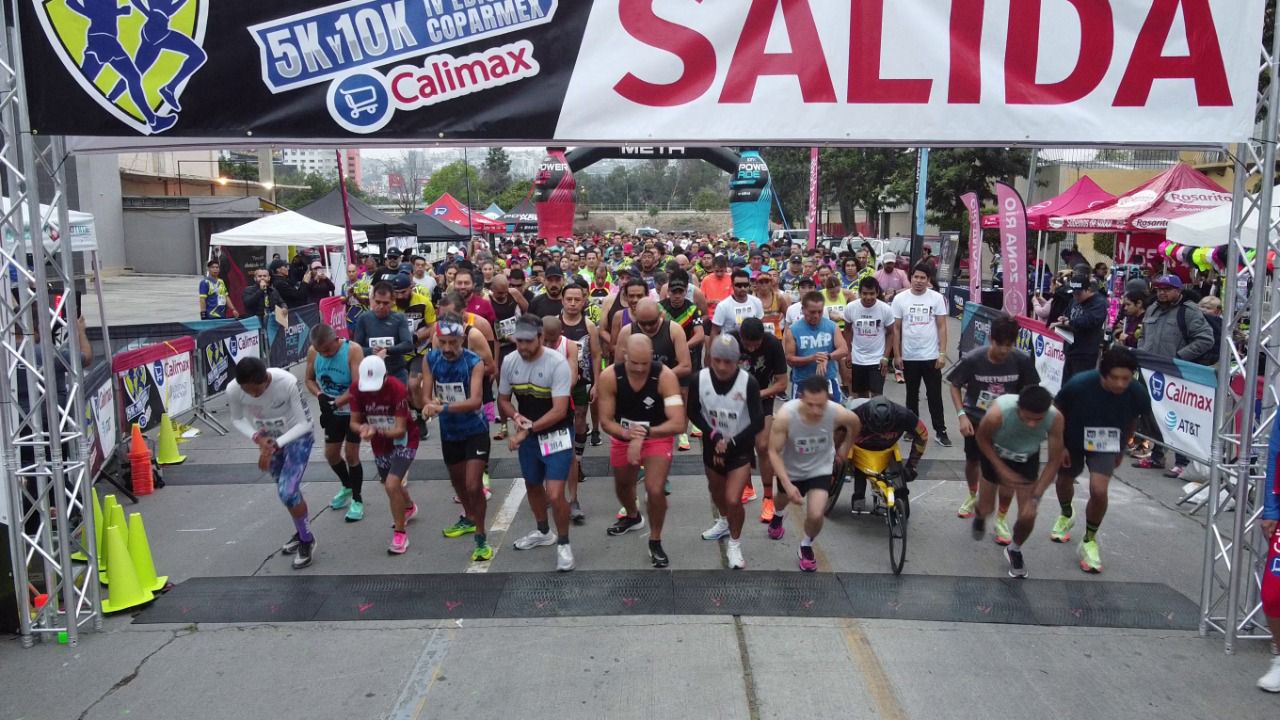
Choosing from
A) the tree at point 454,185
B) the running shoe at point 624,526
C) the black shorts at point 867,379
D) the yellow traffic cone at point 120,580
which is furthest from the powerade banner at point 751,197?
the tree at point 454,185

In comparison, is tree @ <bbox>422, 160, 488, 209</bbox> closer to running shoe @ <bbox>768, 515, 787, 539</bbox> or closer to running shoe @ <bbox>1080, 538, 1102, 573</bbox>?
running shoe @ <bbox>768, 515, 787, 539</bbox>

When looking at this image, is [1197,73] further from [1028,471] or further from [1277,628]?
[1277,628]

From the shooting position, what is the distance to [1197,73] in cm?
538

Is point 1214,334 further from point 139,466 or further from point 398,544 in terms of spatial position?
point 139,466

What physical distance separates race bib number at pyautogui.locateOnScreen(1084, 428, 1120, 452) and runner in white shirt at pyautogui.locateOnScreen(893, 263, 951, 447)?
334 centimetres

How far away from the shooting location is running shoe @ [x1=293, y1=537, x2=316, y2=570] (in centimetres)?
674

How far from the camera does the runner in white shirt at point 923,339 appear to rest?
32.7 ft

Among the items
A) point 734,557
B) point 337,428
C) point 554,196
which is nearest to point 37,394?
point 337,428

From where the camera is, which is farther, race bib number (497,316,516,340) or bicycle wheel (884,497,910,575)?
race bib number (497,316,516,340)

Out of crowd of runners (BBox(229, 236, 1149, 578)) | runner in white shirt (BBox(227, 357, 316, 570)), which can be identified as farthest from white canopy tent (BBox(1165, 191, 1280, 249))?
runner in white shirt (BBox(227, 357, 316, 570))

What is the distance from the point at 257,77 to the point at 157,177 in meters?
44.4

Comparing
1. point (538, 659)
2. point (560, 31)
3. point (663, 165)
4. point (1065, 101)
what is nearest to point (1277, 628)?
point (1065, 101)

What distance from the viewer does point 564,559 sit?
21.4ft

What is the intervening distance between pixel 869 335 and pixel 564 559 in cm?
462
